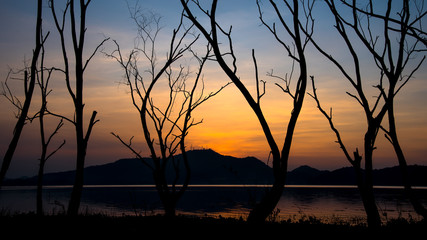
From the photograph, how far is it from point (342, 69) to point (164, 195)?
5.96 metres

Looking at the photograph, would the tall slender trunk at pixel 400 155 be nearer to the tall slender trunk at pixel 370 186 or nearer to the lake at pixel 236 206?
the tall slender trunk at pixel 370 186

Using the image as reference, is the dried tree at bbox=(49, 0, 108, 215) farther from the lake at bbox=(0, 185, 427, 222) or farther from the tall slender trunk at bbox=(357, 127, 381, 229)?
the tall slender trunk at bbox=(357, 127, 381, 229)

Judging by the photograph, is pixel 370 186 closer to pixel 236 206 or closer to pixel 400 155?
pixel 400 155

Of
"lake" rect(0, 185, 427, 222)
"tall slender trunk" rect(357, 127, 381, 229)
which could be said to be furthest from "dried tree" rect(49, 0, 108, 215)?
"tall slender trunk" rect(357, 127, 381, 229)

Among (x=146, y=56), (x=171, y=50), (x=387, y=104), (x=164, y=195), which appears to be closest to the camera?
(x=387, y=104)

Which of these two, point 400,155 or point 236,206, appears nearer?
point 400,155

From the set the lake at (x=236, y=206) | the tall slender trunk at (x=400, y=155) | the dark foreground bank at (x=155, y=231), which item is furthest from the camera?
the lake at (x=236, y=206)

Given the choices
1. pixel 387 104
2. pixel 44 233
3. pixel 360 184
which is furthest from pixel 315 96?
pixel 44 233

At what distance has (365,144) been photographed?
6.95 m

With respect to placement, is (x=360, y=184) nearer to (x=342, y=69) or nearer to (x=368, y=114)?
(x=368, y=114)

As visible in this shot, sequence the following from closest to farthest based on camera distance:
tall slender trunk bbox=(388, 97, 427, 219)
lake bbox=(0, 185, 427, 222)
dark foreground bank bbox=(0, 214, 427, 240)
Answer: dark foreground bank bbox=(0, 214, 427, 240)
tall slender trunk bbox=(388, 97, 427, 219)
lake bbox=(0, 185, 427, 222)

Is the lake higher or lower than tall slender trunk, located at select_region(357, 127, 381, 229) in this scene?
lower

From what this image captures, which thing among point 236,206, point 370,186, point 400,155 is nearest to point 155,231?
point 370,186

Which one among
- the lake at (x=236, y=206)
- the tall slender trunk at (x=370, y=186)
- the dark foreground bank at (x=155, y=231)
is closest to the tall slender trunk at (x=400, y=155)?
the tall slender trunk at (x=370, y=186)
